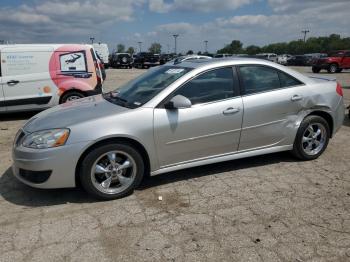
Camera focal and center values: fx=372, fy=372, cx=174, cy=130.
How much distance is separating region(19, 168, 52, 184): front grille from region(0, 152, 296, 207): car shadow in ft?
0.95

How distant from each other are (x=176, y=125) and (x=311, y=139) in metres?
2.23

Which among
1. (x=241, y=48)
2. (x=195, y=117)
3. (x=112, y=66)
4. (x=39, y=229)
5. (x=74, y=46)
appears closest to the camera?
(x=39, y=229)

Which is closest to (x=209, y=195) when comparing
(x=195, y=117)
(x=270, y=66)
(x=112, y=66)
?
(x=195, y=117)

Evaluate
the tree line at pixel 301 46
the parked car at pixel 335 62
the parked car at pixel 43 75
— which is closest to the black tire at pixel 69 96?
the parked car at pixel 43 75

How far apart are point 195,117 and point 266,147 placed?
1247mm

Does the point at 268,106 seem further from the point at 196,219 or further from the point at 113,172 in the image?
the point at 113,172

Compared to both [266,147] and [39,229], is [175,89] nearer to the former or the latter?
[266,147]

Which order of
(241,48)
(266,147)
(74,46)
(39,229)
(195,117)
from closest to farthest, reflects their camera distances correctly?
(39,229) → (195,117) → (266,147) → (74,46) → (241,48)

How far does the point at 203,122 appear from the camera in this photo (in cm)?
447

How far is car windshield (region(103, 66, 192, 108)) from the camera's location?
452 centimetres

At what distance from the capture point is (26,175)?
4.13m

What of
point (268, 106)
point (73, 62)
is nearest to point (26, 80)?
point (73, 62)

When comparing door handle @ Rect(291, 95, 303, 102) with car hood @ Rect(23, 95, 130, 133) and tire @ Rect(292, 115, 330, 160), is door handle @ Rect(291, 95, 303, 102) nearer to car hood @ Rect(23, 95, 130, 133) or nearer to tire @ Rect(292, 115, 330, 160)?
tire @ Rect(292, 115, 330, 160)

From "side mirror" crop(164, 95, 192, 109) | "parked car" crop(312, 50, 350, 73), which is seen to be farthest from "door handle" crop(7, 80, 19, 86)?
"parked car" crop(312, 50, 350, 73)
